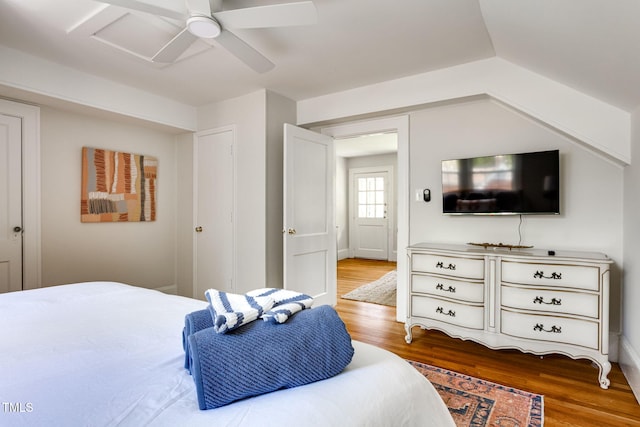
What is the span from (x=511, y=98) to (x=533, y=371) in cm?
205

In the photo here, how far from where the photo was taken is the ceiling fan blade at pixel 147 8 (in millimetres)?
1648

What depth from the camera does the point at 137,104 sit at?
3438 millimetres

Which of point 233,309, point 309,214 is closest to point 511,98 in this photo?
point 309,214

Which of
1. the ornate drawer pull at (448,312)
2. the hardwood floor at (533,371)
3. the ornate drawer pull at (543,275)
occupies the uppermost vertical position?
the ornate drawer pull at (543,275)

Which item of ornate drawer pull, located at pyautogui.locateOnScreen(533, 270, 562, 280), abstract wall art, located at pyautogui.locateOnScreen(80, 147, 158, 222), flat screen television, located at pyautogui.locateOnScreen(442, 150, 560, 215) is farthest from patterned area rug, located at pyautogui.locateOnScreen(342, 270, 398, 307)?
abstract wall art, located at pyautogui.locateOnScreen(80, 147, 158, 222)

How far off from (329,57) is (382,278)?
380 cm

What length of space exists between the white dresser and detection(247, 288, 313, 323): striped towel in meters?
1.90

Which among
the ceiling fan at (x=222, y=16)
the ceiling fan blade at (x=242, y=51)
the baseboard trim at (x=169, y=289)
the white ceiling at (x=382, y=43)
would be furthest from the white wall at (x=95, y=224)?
the ceiling fan blade at (x=242, y=51)

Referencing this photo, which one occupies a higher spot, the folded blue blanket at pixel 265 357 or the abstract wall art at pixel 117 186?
the abstract wall art at pixel 117 186

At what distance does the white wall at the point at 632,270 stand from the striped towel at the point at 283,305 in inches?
90.1

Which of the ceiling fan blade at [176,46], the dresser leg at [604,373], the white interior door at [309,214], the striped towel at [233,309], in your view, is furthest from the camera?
the white interior door at [309,214]

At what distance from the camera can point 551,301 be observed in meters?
2.29

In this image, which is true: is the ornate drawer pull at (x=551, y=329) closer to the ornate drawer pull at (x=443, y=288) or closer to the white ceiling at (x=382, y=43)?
the ornate drawer pull at (x=443, y=288)

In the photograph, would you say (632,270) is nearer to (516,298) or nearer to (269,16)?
(516,298)
